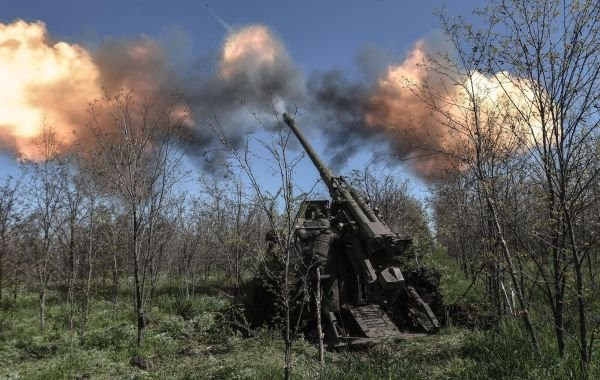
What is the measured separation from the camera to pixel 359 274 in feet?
34.2

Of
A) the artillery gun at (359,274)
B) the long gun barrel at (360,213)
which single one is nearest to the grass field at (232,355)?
the artillery gun at (359,274)

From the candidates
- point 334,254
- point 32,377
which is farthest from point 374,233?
point 32,377

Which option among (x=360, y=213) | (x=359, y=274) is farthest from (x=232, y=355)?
(x=360, y=213)

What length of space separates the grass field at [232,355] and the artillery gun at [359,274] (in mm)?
727

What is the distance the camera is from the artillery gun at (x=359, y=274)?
9281 mm

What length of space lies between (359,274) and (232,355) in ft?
11.0

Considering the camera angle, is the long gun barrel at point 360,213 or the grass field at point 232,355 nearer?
the grass field at point 232,355

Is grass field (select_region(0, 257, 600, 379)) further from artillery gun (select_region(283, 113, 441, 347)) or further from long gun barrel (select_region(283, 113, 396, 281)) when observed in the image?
long gun barrel (select_region(283, 113, 396, 281))

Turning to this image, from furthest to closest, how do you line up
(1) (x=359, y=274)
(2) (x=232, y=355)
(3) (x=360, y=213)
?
1. (1) (x=359, y=274)
2. (3) (x=360, y=213)
3. (2) (x=232, y=355)

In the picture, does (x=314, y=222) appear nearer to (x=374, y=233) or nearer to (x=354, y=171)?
(x=374, y=233)

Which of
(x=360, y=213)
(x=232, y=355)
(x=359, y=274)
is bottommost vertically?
(x=232, y=355)

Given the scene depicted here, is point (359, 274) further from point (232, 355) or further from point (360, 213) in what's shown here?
point (232, 355)

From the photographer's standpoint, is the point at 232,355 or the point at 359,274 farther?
the point at 359,274

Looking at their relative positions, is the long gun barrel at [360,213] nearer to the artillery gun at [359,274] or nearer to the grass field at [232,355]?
the artillery gun at [359,274]
